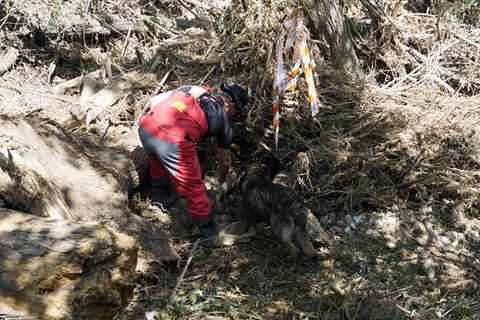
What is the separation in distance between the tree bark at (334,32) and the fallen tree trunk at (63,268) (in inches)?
146

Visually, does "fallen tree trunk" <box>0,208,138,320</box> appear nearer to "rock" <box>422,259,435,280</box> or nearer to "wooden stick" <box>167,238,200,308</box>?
"wooden stick" <box>167,238,200,308</box>

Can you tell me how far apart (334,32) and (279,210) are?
2.62 m

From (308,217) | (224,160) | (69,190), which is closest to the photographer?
(69,190)

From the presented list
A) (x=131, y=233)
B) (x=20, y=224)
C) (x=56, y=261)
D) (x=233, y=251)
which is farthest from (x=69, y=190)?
(x=233, y=251)

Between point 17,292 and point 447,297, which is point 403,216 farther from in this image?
point 17,292

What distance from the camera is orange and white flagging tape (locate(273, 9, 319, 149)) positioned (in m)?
4.71

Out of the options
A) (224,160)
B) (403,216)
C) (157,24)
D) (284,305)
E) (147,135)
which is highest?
(157,24)

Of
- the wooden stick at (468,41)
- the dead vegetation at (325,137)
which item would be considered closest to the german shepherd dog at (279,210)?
the dead vegetation at (325,137)

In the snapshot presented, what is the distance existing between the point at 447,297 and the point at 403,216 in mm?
1157

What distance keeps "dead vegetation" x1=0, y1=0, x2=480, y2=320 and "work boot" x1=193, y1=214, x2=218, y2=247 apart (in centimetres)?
11

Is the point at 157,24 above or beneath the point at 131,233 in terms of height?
above

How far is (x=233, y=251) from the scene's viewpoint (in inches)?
174

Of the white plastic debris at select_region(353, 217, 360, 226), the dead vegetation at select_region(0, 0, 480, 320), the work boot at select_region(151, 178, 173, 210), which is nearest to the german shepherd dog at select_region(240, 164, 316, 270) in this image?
the dead vegetation at select_region(0, 0, 480, 320)

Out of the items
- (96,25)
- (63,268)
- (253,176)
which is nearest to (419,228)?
(253,176)
